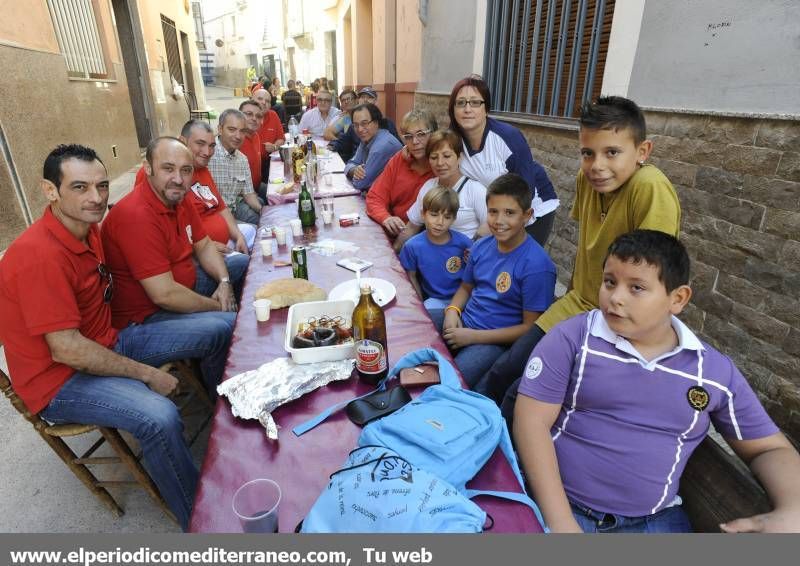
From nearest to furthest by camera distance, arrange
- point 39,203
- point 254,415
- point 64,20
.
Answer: point 254,415 < point 39,203 < point 64,20

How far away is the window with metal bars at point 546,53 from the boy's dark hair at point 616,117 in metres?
2.61

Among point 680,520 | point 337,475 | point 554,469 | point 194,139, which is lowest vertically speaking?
point 680,520

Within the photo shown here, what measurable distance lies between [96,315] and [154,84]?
1094 cm

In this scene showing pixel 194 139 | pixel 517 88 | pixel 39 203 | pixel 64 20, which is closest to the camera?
pixel 194 139

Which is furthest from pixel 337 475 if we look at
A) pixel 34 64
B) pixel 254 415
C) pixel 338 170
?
pixel 34 64

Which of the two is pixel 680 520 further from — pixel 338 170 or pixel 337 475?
pixel 338 170

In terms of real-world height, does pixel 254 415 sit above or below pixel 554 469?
above

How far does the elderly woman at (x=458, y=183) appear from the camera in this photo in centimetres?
283

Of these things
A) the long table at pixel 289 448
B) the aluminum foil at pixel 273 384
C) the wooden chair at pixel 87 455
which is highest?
the aluminum foil at pixel 273 384

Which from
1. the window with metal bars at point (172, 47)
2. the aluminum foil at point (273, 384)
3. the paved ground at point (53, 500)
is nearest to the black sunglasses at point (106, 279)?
the paved ground at point (53, 500)

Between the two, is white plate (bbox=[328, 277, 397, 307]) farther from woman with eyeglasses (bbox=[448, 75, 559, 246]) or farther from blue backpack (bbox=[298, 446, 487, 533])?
woman with eyeglasses (bbox=[448, 75, 559, 246])

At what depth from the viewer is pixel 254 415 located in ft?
4.31

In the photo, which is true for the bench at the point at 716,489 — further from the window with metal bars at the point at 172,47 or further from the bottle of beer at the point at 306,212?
the window with metal bars at the point at 172,47

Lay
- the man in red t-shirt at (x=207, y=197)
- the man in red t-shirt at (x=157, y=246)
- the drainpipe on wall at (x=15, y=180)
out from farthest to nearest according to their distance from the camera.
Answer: the drainpipe on wall at (x=15, y=180)
the man in red t-shirt at (x=207, y=197)
the man in red t-shirt at (x=157, y=246)
